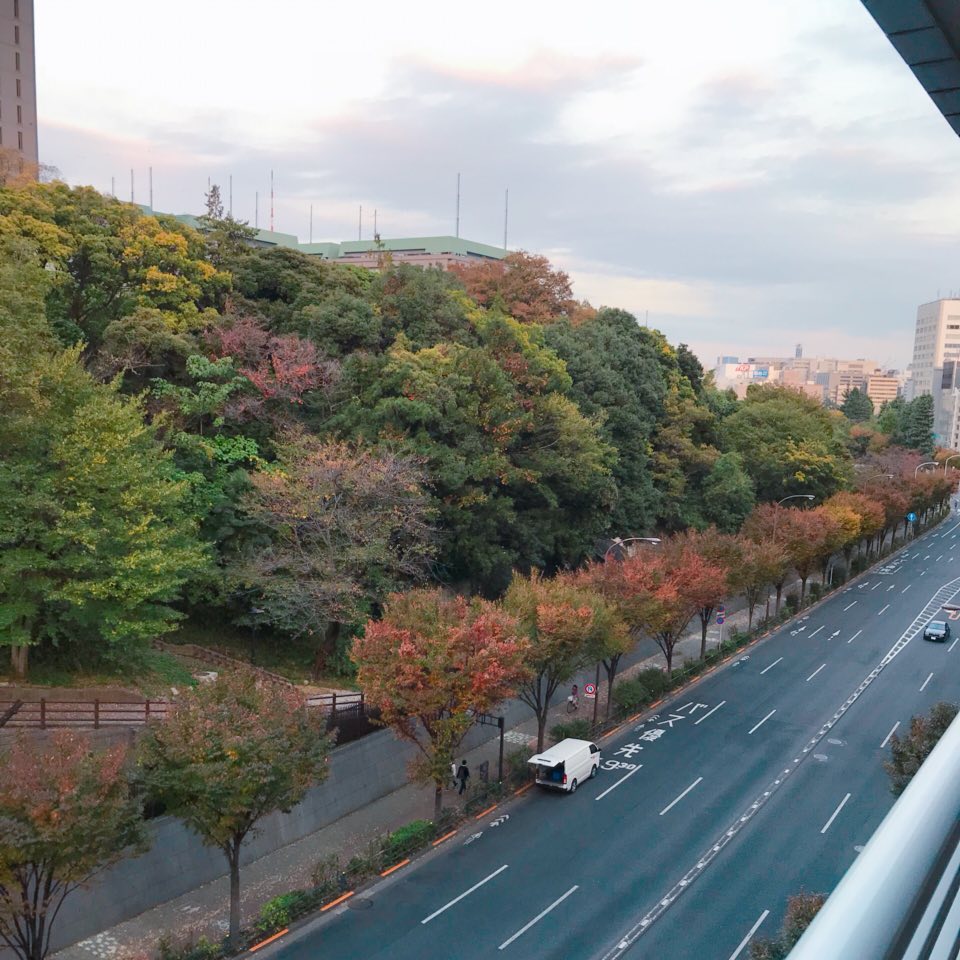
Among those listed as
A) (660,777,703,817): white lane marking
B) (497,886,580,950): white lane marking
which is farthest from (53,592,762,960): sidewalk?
(660,777,703,817): white lane marking

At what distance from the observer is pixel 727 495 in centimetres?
5703

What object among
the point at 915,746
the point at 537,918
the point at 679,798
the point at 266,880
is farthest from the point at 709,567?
the point at 266,880

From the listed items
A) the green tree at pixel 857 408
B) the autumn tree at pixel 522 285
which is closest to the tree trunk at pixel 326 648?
the autumn tree at pixel 522 285

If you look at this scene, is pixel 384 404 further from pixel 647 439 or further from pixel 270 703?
pixel 647 439

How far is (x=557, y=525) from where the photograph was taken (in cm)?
4366

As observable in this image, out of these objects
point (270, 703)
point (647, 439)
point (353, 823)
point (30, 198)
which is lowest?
point (353, 823)

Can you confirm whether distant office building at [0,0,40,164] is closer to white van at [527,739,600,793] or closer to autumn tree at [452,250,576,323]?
autumn tree at [452,250,576,323]

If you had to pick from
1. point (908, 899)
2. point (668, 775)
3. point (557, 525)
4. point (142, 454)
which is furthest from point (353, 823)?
point (908, 899)

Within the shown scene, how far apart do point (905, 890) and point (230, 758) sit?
17597 mm

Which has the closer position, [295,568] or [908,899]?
[908,899]

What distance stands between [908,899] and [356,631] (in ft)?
105

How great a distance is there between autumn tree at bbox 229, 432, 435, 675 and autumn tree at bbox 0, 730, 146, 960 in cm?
1281

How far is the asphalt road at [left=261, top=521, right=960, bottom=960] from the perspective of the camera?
19.4 meters

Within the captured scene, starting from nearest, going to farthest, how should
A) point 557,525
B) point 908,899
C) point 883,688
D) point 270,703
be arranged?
1. point 908,899
2. point 270,703
3. point 883,688
4. point 557,525
